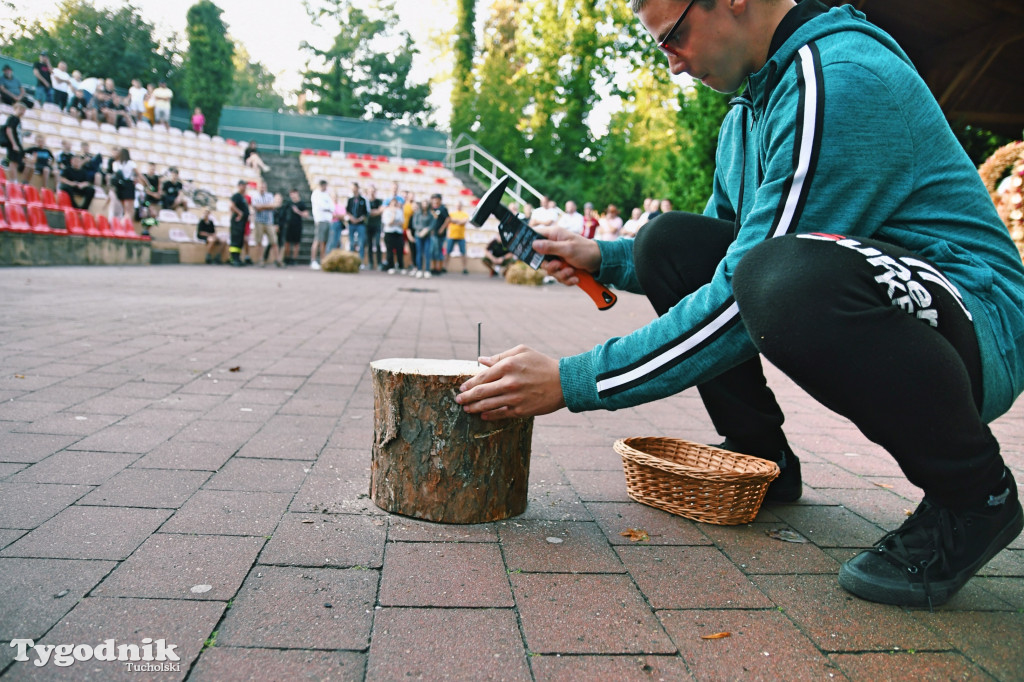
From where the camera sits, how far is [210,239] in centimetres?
1791

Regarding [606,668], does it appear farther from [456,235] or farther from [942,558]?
[456,235]

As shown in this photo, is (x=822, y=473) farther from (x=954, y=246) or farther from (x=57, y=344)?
(x=57, y=344)

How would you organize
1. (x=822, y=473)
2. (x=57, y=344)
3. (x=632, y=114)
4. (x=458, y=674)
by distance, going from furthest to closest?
(x=632, y=114) → (x=57, y=344) → (x=822, y=473) → (x=458, y=674)

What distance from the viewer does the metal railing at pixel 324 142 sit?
2952 centimetres

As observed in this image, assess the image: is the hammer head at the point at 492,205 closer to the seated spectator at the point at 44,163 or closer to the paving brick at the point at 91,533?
the paving brick at the point at 91,533

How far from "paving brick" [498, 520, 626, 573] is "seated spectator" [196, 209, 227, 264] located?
17.7 meters

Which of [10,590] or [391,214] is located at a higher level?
[391,214]

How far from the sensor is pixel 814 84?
157 cm

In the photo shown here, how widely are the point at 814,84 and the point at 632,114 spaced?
129ft

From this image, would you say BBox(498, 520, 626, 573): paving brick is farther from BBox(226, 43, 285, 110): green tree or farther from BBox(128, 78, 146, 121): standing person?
BBox(226, 43, 285, 110): green tree

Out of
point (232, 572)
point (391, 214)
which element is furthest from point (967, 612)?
point (391, 214)

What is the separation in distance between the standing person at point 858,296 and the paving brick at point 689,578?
27 cm

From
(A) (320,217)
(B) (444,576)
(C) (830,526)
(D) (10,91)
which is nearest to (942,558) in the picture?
(C) (830,526)

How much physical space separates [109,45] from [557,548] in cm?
4909
